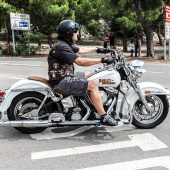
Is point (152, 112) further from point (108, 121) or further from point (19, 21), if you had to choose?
point (19, 21)

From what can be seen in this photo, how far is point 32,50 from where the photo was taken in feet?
70.9

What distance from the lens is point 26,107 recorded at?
4.24m

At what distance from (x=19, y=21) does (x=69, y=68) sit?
59.3 feet

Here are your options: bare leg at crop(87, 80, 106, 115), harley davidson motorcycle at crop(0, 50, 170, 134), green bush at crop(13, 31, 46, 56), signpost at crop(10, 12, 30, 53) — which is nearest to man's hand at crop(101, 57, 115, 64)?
harley davidson motorcycle at crop(0, 50, 170, 134)

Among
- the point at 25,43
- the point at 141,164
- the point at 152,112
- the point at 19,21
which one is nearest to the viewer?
the point at 141,164

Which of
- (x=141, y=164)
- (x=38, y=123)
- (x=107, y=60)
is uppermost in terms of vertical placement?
(x=107, y=60)

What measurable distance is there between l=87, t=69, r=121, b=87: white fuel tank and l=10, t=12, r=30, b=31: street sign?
1785cm

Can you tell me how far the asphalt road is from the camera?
133 inches

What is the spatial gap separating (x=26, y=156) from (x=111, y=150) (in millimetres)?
1134

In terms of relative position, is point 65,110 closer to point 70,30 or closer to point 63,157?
point 63,157

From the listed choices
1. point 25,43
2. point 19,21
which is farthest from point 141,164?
point 19,21

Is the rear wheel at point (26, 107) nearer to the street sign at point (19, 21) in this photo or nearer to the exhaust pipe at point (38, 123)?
the exhaust pipe at point (38, 123)

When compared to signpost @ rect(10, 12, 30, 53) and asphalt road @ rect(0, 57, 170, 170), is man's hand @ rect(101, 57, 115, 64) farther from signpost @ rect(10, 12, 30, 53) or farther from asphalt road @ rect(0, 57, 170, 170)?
signpost @ rect(10, 12, 30, 53)

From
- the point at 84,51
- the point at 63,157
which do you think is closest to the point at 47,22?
the point at 84,51
